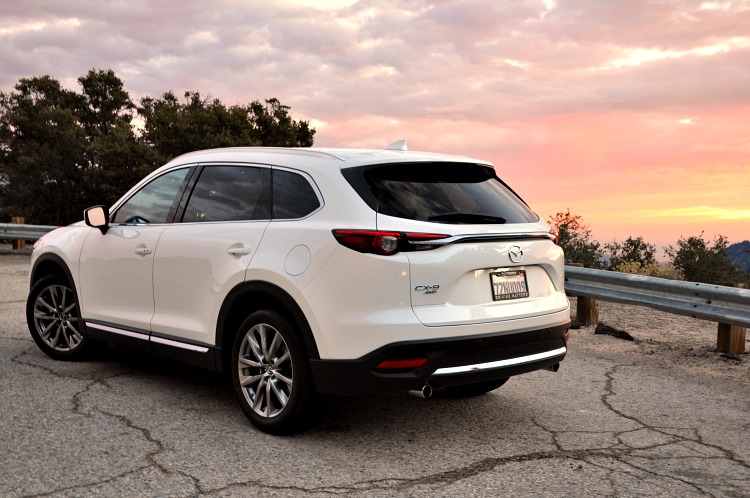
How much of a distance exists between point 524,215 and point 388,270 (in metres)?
1.24

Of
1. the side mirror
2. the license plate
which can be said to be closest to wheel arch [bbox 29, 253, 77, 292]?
the side mirror

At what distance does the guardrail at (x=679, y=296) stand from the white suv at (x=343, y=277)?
2.66 meters

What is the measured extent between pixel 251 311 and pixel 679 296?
4.58 meters

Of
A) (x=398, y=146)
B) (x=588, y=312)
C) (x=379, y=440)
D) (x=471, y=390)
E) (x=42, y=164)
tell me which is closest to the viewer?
(x=379, y=440)

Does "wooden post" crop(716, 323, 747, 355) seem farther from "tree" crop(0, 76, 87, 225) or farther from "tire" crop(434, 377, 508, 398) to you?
"tree" crop(0, 76, 87, 225)

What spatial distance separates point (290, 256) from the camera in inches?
179

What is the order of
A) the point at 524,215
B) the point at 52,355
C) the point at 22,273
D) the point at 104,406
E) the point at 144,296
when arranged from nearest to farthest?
1. the point at 524,215
2. the point at 104,406
3. the point at 144,296
4. the point at 52,355
5. the point at 22,273

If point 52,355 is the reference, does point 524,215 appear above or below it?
above

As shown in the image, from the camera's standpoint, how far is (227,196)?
5.27m

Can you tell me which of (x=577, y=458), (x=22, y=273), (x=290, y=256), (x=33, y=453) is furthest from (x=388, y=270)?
(x=22, y=273)

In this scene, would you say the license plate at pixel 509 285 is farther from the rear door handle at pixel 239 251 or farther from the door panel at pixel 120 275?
the door panel at pixel 120 275

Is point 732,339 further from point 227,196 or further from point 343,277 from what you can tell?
point 227,196

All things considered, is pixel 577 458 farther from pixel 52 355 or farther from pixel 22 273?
pixel 22 273

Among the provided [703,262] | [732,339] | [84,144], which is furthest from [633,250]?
[84,144]
